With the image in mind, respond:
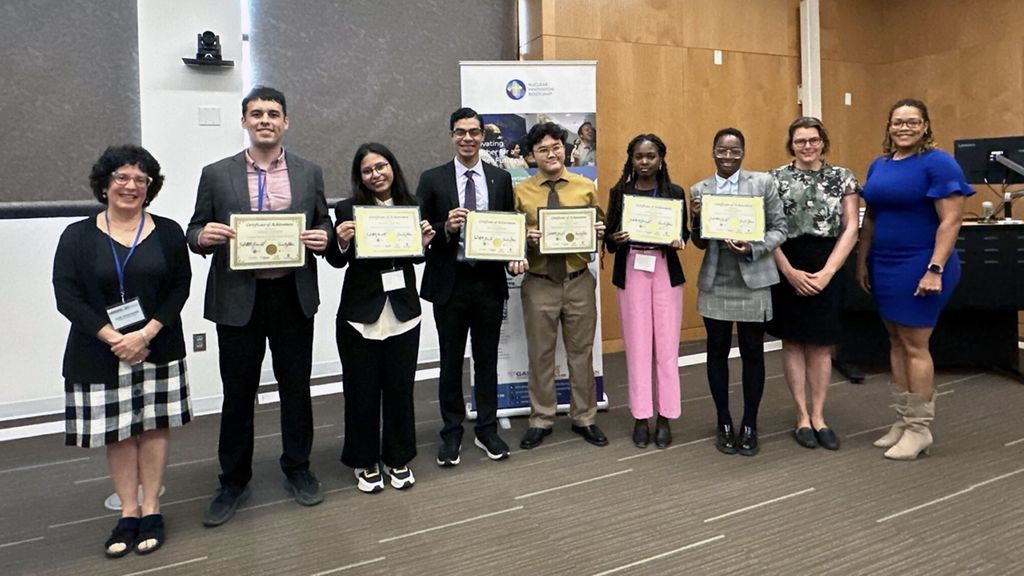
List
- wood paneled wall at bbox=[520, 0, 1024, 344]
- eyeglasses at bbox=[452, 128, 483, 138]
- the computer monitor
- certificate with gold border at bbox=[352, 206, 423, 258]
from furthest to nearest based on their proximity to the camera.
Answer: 1. wood paneled wall at bbox=[520, 0, 1024, 344]
2. the computer monitor
3. eyeglasses at bbox=[452, 128, 483, 138]
4. certificate with gold border at bbox=[352, 206, 423, 258]

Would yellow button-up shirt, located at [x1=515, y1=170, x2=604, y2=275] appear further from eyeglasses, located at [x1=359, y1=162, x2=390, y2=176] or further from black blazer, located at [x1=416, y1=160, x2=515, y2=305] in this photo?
eyeglasses, located at [x1=359, y1=162, x2=390, y2=176]

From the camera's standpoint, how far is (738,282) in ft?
9.78

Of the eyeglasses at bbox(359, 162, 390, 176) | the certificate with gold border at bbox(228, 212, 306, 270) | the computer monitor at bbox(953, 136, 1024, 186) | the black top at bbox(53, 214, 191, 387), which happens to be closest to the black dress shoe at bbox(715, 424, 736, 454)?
the eyeglasses at bbox(359, 162, 390, 176)

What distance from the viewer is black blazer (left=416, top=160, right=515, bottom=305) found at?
2.89m

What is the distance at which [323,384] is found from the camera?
4.60 meters

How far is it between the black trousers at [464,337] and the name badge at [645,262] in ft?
2.17

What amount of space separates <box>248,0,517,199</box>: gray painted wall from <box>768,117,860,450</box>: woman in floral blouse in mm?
2756

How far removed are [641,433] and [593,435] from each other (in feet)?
0.78

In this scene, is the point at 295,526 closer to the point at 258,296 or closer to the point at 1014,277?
the point at 258,296

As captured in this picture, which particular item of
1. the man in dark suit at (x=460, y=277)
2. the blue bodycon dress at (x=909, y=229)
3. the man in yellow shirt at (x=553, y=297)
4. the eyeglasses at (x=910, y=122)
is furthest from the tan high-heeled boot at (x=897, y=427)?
the man in dark suit at (x=460, y=277)

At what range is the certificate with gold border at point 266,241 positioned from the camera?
2.28m

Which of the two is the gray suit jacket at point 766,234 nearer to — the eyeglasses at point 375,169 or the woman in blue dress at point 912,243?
the woman in blue dress at point 912,243

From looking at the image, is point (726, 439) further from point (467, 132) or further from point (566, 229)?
point (467, 132)

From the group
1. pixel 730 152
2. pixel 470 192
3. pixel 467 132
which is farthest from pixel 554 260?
→ pixel 730 152
